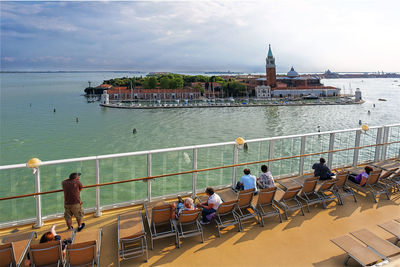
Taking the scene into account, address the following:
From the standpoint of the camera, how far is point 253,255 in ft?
9.96

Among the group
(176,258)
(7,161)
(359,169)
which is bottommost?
(7,161)

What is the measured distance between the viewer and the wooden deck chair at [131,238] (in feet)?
9.56

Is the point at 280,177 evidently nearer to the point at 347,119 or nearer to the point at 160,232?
the point at 160,232

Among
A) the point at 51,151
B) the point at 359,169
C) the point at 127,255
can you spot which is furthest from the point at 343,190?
the point at 51,151

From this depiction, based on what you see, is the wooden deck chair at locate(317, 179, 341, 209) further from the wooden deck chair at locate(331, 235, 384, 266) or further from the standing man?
the standing man

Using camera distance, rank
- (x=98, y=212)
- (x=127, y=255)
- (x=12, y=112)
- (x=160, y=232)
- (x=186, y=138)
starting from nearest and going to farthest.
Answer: (x=127, y=255)
(x=160, y=232)
(x=98, y=212)
(x=186, y=138)
(x=12, y=112)

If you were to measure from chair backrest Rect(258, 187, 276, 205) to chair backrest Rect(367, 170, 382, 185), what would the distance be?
1798 millimetres

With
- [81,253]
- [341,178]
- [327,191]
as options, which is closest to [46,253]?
Result: [81,253]

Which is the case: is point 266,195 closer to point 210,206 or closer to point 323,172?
point 210,206

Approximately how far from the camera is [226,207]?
3436 millimetres

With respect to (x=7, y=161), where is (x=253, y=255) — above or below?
above

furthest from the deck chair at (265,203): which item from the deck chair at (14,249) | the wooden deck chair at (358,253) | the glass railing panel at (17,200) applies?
the glass railing panel at (17,200)

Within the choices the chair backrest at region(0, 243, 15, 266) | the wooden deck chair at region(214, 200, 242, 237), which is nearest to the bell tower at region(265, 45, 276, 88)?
the wooden deck chair at region(214, 200, 242, 237)

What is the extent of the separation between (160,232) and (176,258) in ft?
1.32
